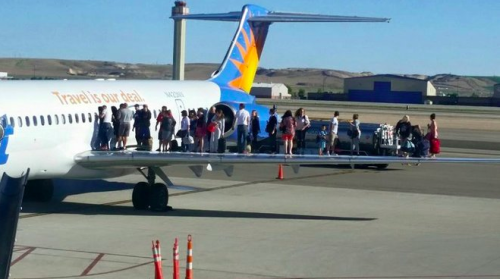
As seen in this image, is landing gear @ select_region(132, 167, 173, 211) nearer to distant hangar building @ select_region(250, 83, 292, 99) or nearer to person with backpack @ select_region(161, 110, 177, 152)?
person with backpack @ select_region(161, 110, 177, 152)

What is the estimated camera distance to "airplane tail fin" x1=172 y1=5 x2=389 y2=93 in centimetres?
2919

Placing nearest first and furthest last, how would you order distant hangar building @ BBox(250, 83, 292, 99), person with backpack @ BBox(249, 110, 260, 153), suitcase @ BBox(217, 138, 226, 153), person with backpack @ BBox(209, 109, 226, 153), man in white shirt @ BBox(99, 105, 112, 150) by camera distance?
man in white shirt @ BBox(99, 105, 112, 150) < person with backpack @ BBox(209, 109, 226, 153) < suitcase @ BBox(217, 138, 226, 153) < person with backpack @ BBox(249, 110, 260, 153) < distant hangar building @ BBox(250, 83, 292, 99)

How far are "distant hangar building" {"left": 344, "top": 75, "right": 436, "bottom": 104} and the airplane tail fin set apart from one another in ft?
346

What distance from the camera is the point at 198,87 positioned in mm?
27016

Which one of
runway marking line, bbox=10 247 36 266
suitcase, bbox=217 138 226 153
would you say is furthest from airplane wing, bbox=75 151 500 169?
suitcase, bbox=217 138 226 153

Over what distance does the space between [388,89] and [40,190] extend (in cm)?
12311

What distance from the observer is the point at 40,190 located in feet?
71.1

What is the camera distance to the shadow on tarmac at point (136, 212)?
19.8 meters

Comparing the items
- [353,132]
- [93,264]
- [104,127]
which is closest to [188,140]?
[104,127]

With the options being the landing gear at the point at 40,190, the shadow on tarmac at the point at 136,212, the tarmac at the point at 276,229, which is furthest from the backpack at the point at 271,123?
the landing gear at the point at 40,190

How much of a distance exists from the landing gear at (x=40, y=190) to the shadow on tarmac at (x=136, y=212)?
1.28 feet

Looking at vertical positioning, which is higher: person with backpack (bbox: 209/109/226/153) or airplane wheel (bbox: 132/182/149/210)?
person with backpack (bbox: 209/109/226/153)

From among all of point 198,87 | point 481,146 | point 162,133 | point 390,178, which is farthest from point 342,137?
point 481,146

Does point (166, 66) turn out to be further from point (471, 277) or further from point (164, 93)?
point (471, 277)
